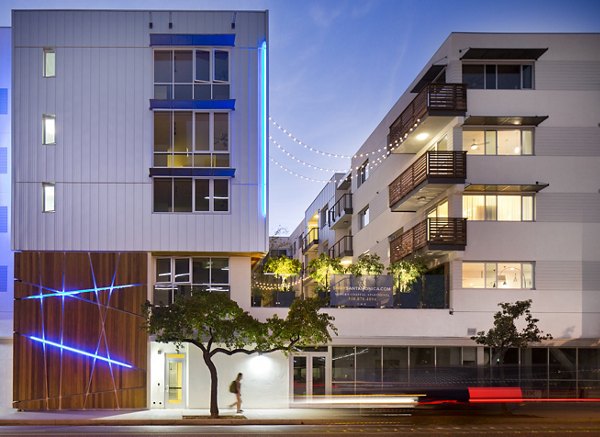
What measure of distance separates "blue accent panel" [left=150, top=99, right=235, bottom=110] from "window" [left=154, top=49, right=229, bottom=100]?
42 centimetres

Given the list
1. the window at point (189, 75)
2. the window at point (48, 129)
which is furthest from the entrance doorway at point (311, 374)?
the window at point (48, 129)

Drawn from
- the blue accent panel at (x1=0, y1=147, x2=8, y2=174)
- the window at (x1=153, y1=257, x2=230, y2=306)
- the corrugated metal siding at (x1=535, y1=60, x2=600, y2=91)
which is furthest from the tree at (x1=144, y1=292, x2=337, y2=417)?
the corrugated metal siding at (x1=535, y1=60, x2=600, y2=91)

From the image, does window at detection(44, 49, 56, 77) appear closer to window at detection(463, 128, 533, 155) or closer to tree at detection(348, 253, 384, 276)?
tree at detection(348, 253, 384, 276)

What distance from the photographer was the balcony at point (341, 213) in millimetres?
56469

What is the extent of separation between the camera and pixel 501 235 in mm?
34531

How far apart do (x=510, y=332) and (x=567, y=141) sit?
8401 mm

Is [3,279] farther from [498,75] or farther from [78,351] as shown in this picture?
[498,75]

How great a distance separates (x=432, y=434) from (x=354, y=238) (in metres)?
31.3

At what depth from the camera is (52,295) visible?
32.8 meters

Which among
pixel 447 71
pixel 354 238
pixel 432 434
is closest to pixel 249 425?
pixel 432 434

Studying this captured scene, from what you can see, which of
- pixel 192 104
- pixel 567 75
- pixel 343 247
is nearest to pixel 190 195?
pixel 192 104

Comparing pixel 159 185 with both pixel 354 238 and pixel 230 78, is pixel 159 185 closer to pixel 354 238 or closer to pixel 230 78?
pixel 230 78

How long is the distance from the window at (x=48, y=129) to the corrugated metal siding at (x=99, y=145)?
197mm

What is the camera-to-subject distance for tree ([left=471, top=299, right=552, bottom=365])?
3216 centimetres
